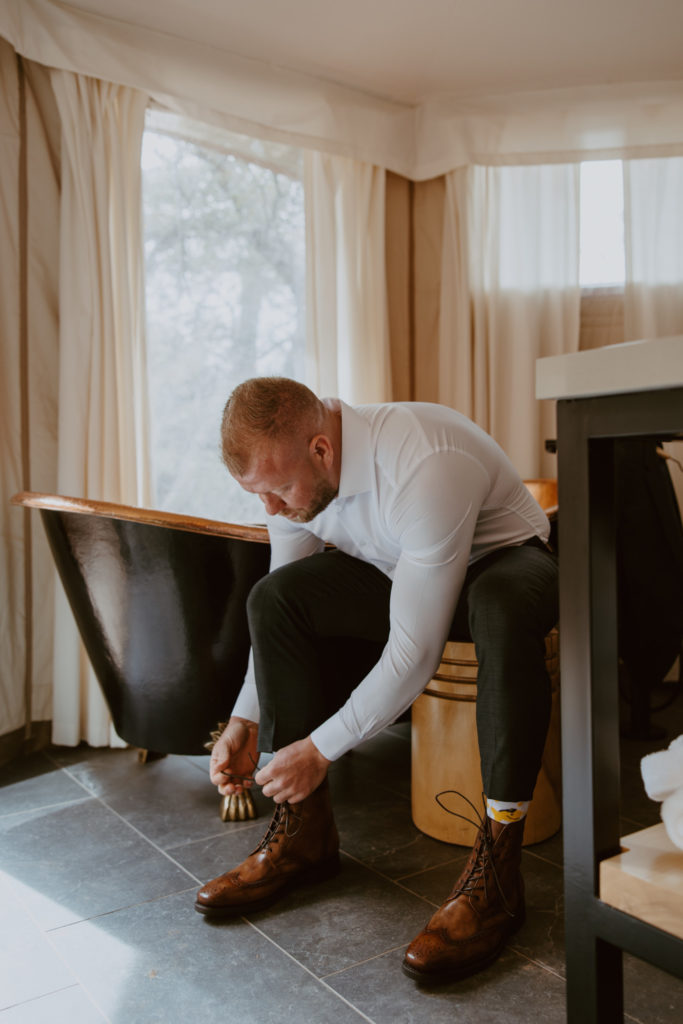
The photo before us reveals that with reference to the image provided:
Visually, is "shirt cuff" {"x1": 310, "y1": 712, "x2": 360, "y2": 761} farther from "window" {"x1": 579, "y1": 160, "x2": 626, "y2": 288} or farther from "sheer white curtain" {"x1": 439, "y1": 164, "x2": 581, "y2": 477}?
"window" {"x1": 579, "y1": 160, "x2": 626, "y2": 288}

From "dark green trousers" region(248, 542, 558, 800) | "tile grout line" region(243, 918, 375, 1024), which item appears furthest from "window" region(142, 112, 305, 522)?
"tile grout line" region(243, 918, 375, 1024)

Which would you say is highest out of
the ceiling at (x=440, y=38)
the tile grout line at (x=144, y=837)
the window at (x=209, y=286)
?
the ceiling at (x=440, y=38)

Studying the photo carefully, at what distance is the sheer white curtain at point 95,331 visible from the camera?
240cm

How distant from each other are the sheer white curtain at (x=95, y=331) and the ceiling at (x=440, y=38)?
34cm

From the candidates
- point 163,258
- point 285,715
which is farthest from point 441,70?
point 285,715

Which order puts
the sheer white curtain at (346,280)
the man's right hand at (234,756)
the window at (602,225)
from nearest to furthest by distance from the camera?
the man's right hand at (234,756) → the sheer white curtain at (346,280) → the window at (602,225)

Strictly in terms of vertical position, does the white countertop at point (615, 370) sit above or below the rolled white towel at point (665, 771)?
above

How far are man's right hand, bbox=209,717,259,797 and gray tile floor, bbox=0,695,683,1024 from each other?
0.19m

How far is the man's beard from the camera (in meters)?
1.53

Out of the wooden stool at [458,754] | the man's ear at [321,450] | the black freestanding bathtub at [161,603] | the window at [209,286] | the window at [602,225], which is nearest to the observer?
the man's ear at [321,450]

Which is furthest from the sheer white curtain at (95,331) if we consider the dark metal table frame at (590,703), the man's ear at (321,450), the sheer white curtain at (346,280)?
the dark metal table frame at (590,703)

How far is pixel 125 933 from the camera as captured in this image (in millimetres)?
1455

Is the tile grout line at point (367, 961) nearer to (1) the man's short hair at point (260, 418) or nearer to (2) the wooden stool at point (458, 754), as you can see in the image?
(2) the wooden stool at point (458, 754)

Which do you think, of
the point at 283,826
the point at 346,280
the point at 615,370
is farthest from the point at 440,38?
the point at 615,370
